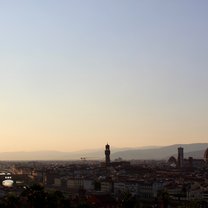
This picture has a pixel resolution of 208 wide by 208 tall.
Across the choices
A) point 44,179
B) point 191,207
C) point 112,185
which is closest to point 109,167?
point 44,179

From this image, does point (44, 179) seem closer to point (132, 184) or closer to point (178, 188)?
point (132, 184)

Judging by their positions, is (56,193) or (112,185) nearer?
(56,193)

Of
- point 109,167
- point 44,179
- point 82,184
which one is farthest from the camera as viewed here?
point 109,167

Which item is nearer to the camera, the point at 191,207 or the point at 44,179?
the point at 191,207

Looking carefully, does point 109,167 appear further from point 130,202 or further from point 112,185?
point 130,202

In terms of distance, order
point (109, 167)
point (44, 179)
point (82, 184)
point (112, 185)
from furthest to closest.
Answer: point (109, 167)
point (44, 179)
point (82, 184)
point (112, 185)

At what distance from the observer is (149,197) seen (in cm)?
11444

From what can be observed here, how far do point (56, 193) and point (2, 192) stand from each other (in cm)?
5518

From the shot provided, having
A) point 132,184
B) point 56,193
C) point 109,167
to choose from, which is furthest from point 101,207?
point 109,167

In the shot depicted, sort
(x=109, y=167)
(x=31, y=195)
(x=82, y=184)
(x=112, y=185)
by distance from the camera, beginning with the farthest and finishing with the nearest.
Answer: (x=109, y=167) < (x=82, y=184) < (x=112, y=185) < (x=31, y=195)

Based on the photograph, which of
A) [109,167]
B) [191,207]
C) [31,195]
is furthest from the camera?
[109,167]

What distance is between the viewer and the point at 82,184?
472ft

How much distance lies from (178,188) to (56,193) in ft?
173

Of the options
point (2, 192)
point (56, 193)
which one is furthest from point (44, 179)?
point (56, 193)
